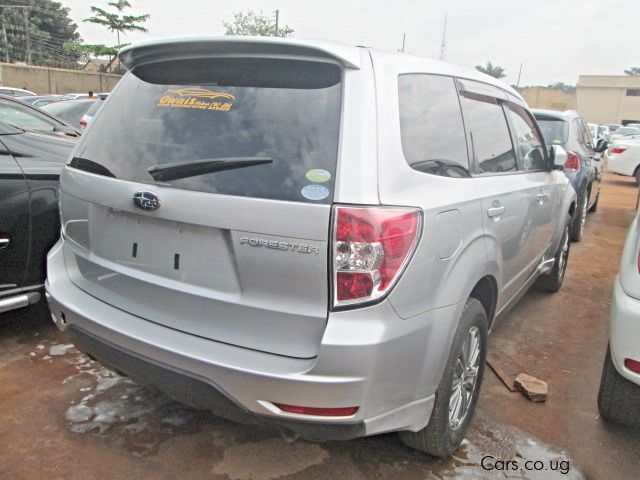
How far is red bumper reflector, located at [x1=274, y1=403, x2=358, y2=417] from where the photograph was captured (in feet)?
6.01

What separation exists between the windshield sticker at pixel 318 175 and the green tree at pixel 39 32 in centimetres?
5834

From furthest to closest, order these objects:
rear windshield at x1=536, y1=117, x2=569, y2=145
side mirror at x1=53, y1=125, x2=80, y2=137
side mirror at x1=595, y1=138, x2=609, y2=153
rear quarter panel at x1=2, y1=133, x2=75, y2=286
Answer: side mirror at x1=595, y1=138, x2=609, y2=153 < rear windshield at x1=536, y1=117, x2=569, y2=145 < side mirror at x1=53, y1=125, x2=80, y2=137 < rear quarter panel at x1=2, y1=133, x2=75, y2=286

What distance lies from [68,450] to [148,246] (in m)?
1.13

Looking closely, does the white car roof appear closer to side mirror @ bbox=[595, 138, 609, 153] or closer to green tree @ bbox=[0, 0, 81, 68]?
side mirror @ bbox=[595, 138, 609, 153]

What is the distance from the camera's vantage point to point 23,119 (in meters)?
4.48

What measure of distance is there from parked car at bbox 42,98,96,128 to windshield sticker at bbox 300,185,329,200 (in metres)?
9.23

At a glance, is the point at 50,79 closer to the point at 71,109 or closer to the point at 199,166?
the point at 71,109

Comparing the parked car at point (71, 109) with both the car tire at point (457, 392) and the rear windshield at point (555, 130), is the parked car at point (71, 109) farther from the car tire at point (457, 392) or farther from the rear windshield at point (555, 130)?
the car tire at point (457, 392)

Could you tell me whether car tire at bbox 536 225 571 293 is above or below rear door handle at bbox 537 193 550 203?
below

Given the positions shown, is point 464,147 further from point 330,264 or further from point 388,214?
point 330,264

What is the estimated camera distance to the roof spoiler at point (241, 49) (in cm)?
194

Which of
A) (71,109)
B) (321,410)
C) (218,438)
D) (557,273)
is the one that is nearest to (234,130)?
(321,410)

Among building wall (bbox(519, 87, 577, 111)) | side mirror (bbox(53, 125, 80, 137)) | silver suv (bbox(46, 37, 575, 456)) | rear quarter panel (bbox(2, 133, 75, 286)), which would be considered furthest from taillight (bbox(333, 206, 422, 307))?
Result: building wall (bbox(519, 87, 577, 111))

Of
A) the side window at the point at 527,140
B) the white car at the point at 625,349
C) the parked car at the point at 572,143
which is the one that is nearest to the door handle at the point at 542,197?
the side window at the point at 527,140
